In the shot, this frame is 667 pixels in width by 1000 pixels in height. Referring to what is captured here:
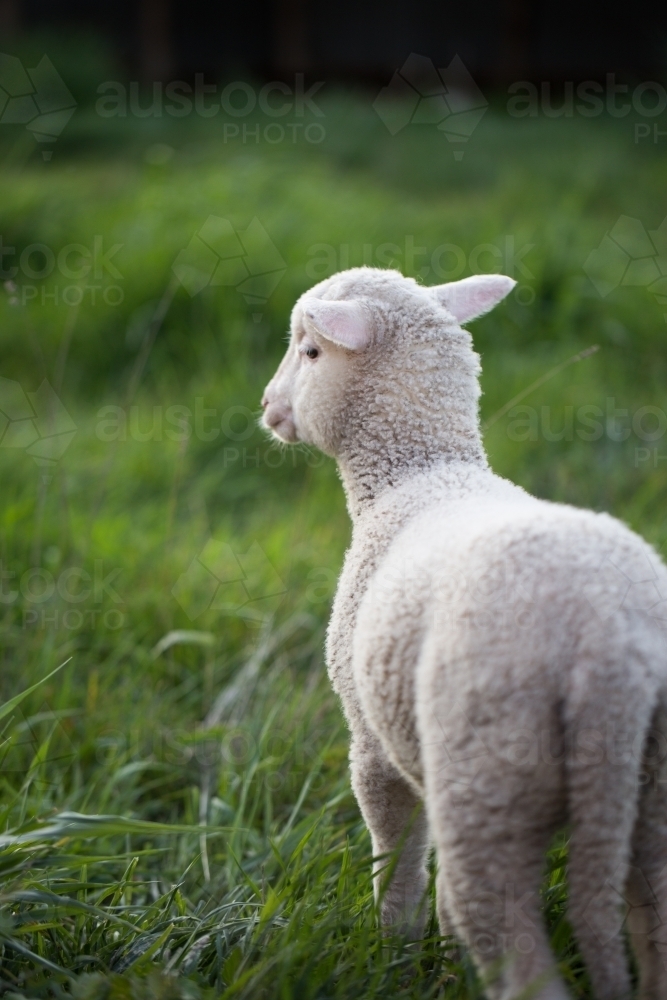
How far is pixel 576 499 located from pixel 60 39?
24.1 feet

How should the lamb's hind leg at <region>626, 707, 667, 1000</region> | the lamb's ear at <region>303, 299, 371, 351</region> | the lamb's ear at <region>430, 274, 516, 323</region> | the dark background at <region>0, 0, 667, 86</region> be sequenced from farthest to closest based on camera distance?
the dark background at <region>0, 0, 667, 86</region> < the lamb's ear at <region>430, 274, 516, 323</region> < the lamb's ear at <region>303, 299, 371, 351</region> < the lamb's hind leg at <region>626, 707, 667, 1000</region>

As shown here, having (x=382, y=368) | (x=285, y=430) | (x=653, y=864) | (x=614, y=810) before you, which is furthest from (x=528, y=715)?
(x=285, y=430)

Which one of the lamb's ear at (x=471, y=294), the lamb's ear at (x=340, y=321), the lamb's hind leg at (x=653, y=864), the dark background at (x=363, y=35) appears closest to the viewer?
the lamb's hind leg at (x=653, y=864)

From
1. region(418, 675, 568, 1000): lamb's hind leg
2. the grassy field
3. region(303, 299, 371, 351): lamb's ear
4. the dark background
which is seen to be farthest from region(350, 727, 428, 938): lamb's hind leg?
the dark background

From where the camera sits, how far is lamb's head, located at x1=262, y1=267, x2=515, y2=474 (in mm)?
1960

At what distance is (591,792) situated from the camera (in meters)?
1.46

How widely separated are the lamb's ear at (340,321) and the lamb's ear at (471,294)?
0.23 metres

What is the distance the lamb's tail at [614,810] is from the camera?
1438mm

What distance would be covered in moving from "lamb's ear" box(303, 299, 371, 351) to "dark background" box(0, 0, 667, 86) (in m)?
9.18

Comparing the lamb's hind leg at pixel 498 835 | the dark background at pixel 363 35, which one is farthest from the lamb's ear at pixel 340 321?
the dark background at pixel 363 35

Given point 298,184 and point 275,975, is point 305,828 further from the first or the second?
point 298,184

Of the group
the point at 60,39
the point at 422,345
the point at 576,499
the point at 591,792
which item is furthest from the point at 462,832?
the point at 60,39

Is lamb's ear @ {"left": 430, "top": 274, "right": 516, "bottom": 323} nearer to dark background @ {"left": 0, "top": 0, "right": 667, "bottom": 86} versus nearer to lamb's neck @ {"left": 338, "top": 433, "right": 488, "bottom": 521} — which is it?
lamb's neck @ {"left": 338, "top": 433, "right": 488, "bottom": 521}

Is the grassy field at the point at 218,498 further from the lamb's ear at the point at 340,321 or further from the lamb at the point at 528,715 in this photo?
the lamb's ear at the point at 340,321
